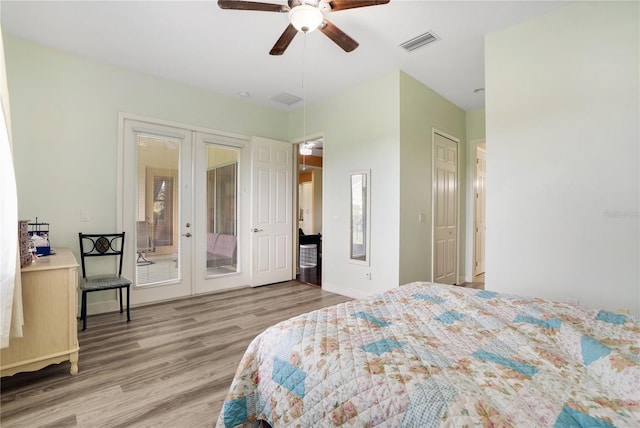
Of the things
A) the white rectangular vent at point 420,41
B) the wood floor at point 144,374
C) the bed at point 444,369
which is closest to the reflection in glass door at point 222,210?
the wood floor at point 144,374

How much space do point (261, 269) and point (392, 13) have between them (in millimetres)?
3695

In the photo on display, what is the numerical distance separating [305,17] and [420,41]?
59.5 inches

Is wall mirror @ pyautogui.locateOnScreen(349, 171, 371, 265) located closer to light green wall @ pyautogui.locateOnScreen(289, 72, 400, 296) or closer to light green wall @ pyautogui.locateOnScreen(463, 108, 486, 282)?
light green wall @ pyautogui.locateOnScreen(289, 72, 400, 296)

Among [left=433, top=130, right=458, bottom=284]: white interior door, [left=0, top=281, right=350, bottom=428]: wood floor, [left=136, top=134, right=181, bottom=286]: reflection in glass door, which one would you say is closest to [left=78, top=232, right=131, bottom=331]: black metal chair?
[left=136, top=134, right=181, bottom=286]: reflection in glass door

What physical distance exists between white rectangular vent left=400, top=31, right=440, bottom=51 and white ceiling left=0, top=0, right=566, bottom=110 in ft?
0.22

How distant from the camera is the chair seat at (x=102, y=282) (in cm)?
290

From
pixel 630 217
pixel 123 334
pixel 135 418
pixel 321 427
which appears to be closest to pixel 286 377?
pixel 321 427

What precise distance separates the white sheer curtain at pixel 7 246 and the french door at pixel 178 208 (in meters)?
1.75

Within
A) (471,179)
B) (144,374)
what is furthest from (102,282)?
(471,179)

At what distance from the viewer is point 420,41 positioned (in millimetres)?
3039

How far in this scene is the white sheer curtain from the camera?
173 cm

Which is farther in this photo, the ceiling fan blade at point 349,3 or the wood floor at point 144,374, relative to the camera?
the ceiling fan blade at point 349,3

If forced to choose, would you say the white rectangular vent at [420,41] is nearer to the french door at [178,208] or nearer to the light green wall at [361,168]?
the light green wall at [361,168]

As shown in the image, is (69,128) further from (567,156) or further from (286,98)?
(567,156)
